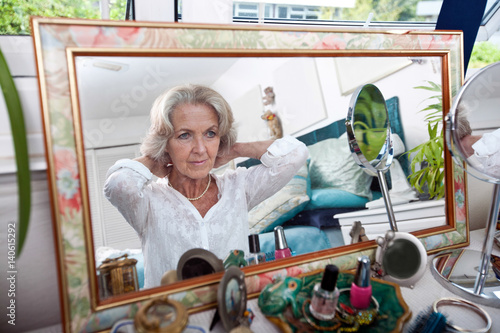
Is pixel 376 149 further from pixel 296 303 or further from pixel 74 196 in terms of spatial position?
pixel 74 196

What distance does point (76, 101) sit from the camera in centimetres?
59

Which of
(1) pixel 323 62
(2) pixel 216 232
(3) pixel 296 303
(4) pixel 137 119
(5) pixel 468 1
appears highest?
(5) pixel 468 1

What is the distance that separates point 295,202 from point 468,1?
83cm

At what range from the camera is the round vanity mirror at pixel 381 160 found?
0.77m

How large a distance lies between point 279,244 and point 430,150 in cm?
50

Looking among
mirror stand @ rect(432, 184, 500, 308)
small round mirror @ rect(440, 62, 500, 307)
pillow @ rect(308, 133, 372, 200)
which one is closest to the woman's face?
pillow @ rect(308, 133, 372, 200)

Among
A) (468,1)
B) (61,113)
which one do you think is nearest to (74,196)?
(61,113)

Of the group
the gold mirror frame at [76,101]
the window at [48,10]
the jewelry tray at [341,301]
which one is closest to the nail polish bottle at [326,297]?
the jewelry tray at [341,301]

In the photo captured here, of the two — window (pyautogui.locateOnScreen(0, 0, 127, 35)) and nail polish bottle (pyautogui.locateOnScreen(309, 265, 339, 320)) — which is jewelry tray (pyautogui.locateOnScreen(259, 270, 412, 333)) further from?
window (pyautogui.locateOnScreen(0, 0, 127, 35))

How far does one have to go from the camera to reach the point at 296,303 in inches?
26.0

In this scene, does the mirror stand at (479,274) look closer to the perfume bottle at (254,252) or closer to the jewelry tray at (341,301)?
the jewelry tray at (341,301)

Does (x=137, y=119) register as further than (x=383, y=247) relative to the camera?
No

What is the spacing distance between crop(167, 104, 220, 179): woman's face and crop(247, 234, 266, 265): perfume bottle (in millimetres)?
186

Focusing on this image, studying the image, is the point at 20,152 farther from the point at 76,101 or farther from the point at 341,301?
the point at 341,301
